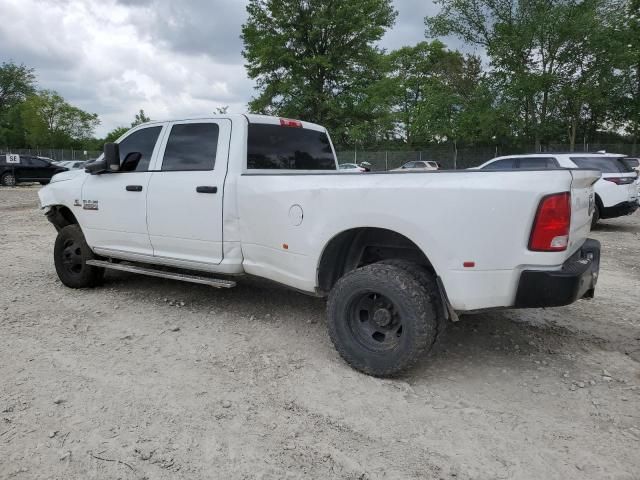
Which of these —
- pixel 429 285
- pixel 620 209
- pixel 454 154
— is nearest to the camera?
pixel 429 285

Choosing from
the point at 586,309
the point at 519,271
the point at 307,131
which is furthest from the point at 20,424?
the point at 586,309

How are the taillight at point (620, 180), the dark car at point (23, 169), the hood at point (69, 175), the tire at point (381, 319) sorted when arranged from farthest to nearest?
the dark car at point (23, 169), the taillight at point (620, 180), the hood at point (69, 175), the tire at point (381, 319)

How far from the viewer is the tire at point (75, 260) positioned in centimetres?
537

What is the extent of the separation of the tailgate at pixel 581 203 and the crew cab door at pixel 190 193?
A: 269 centimetres

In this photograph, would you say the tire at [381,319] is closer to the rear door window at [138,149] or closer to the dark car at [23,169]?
the rear door window at [138,149]

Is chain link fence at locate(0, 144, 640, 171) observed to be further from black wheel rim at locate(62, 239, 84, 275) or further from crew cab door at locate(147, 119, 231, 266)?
black wheel rim at locate(62, 239, 84, 275)

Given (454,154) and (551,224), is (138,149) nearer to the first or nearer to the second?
(551,224)

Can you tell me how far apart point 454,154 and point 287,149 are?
32.1 metres

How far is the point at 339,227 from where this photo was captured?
11.1ft

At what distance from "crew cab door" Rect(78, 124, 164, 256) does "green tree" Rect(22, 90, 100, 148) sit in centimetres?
7110

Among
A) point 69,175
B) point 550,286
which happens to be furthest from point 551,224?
→ point 69,175

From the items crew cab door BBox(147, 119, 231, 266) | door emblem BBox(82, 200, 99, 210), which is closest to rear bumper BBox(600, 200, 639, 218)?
crew cab door BBox(147, 119, 231, 266)

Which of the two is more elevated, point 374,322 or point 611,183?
point 611,183

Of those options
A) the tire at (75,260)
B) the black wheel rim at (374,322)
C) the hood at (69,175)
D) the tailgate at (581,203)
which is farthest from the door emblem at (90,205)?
the tailgate at (581,203)
